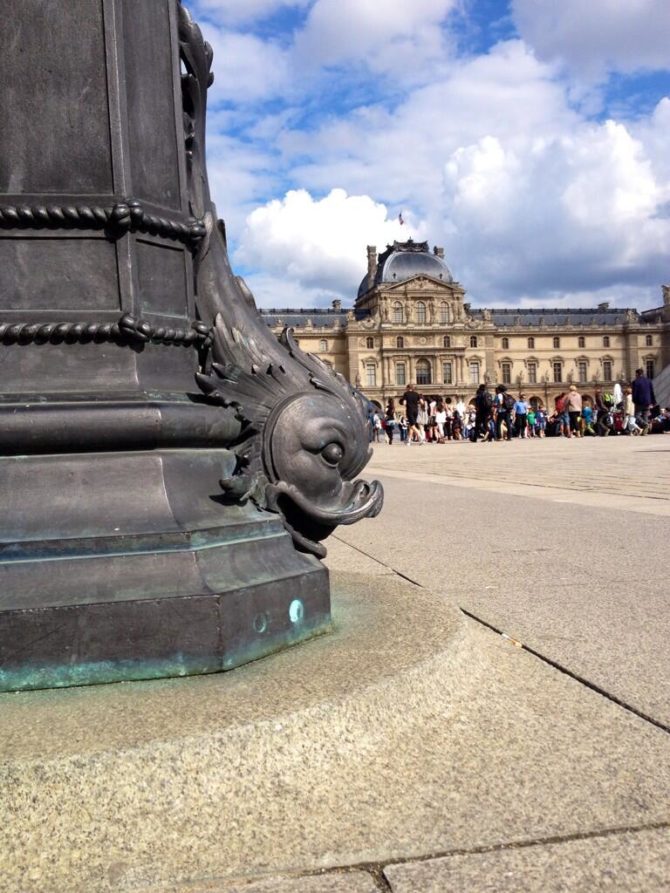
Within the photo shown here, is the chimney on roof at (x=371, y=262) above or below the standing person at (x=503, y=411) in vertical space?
above

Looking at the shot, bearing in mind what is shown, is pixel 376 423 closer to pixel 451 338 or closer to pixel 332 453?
pixel 332 453

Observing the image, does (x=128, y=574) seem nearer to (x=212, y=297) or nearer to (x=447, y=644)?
(x=447, y=644)

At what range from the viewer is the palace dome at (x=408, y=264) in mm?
81625

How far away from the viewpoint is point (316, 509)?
201cm

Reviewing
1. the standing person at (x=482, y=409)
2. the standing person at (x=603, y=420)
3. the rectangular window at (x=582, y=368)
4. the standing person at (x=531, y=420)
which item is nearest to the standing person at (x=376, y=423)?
the standing person at (x=482, y=409)

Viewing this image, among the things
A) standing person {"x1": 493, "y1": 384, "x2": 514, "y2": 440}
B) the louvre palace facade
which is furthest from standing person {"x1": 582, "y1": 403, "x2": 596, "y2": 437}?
the louvre palace facade

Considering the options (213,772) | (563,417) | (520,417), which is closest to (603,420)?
(563,417)

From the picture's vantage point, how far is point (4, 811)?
1.10m

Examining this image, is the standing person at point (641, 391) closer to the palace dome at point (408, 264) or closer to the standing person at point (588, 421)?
the standing person at point (588, 421)

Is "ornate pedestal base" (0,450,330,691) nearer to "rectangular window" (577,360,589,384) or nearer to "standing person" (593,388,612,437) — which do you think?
"standing person" (593,388,612,437)

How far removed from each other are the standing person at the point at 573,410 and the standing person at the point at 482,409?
85.0 inches

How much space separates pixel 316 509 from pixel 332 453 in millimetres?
144

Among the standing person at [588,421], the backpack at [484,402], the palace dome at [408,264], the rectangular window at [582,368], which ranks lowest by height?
the standing person at [588,421]

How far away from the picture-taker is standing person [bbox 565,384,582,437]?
22.7 meters
